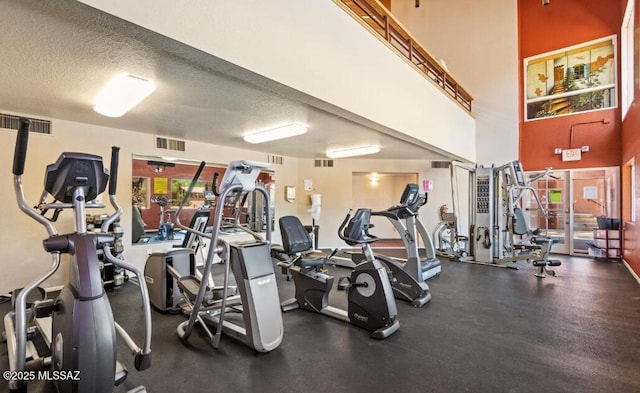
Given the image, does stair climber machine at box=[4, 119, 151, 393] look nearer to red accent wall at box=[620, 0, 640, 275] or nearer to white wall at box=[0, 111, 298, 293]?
white wall at box=[0, 111, 298, 293]

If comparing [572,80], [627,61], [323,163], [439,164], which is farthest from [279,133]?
[572,80]

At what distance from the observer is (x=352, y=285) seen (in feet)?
10.6

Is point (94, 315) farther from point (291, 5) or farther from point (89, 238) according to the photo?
point (291, 5)

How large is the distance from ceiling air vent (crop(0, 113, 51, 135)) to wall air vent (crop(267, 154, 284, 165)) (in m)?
3.98

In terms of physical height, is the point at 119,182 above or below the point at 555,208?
above

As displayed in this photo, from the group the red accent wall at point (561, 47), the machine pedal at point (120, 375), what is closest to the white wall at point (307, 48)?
the machine pedal at point (120, 375)

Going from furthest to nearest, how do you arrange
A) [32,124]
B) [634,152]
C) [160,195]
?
[160,195], [634,152], [32,124]

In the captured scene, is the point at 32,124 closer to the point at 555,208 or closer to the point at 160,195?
the point at 160,195

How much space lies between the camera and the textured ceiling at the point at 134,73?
1921 millimetres

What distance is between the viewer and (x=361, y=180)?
1075 cm

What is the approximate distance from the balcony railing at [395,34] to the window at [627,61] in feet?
10.5

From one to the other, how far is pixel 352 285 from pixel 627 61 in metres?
7.72

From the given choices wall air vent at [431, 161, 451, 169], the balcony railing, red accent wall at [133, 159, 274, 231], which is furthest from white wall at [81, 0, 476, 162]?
red accent wall at [133, 159, 274, 231]

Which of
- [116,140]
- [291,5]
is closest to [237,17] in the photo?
[291,5]
